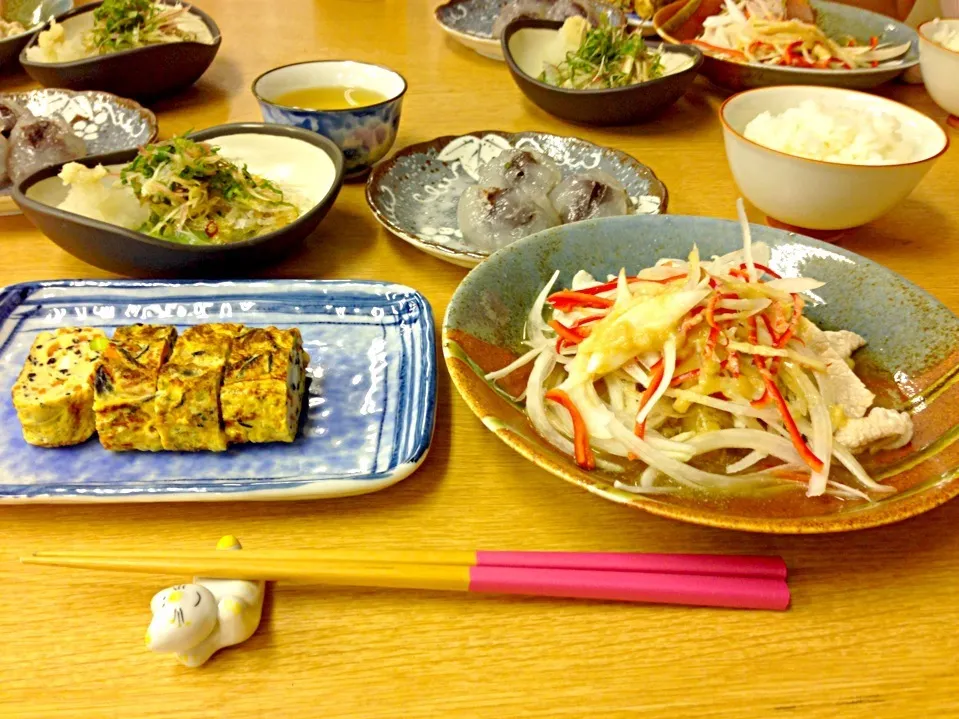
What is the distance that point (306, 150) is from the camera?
1553mm

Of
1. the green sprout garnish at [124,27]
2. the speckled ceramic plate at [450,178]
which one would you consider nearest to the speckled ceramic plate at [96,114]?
the green sprout garnish at [124,27]

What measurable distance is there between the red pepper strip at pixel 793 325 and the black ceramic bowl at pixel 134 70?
5.76ft

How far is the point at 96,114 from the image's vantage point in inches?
71.5

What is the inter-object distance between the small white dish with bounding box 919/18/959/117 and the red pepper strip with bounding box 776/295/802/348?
125cm

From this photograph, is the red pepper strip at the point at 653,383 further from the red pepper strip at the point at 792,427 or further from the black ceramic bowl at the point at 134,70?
the black ceramic bowl at the point at 134,70

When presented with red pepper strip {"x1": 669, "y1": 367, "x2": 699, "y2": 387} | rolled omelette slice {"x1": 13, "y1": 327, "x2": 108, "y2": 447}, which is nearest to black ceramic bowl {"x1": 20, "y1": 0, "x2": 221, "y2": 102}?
rolled omelette slice {"x1": 13, "y1": 327, "x2": 108, "y2": 447}

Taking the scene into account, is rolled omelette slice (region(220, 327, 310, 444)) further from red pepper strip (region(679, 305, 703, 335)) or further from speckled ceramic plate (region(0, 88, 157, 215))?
speckled ceramic plate (region(0, 88, 157, 215))

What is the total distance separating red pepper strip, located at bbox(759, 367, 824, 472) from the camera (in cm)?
90

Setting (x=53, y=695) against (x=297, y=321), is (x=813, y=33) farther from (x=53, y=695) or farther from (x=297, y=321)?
(x=53, y=695)

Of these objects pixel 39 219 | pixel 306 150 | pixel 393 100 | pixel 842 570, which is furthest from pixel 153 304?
pixel 842 570

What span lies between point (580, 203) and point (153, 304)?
825 millimetres

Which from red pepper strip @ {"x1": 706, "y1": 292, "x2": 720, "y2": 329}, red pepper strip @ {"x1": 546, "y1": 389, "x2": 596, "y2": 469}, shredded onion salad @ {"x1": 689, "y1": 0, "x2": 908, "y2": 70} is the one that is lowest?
red pepper strip @ {"x1": 546, "y1": 389, "x2": 596, "y2": 469}

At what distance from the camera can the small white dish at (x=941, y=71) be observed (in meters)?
1.79

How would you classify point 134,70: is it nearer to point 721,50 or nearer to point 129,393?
point 129,393
